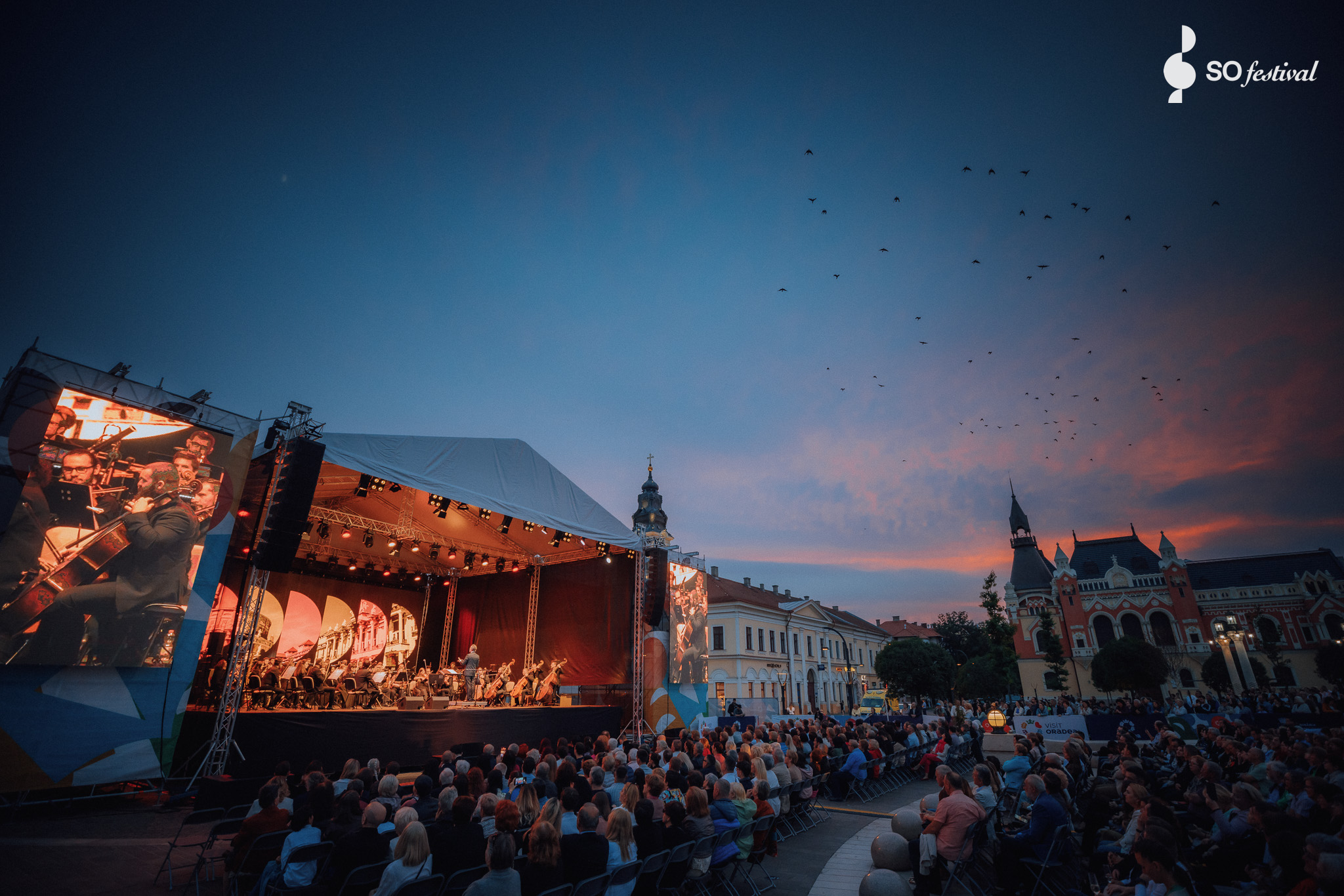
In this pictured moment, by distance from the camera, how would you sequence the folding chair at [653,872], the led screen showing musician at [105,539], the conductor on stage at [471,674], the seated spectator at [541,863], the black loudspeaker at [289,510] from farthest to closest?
the conductor on stage at [471,674] < the black loudspeaker at [289,510] < the led screen showing musician at [105,539] < the folding chair at [653,872] < the seated spectator at [541,863]

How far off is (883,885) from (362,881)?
12.7 ft

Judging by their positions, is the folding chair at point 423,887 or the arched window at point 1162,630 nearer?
the folding chair at point 423,887

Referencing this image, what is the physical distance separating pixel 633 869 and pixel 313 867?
7.55 ft

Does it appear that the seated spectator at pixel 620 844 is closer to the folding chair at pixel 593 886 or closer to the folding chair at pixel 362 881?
the folding chair at pixel 593 886

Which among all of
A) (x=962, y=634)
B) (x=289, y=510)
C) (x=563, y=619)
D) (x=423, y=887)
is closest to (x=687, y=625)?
(x=563, y=619)

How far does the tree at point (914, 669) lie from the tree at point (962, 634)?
93.1 ft

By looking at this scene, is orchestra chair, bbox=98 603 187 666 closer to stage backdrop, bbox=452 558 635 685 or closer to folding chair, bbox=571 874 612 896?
folding chair, bbox=571 874 612 896

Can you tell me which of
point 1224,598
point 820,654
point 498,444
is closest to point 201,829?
point 498,444

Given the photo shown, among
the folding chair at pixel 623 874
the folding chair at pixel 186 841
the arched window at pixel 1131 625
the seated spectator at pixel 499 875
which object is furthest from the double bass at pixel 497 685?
the arched window at pixel 1131 625

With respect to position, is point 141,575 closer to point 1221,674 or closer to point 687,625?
point 687,625

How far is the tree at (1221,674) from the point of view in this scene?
37219 millimetres

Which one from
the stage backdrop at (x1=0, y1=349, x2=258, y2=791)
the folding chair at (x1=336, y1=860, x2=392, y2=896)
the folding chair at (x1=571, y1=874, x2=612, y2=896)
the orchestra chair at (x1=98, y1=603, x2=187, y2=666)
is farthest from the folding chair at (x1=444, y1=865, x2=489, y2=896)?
the orchestra chair at (x1=98, y1=603, x2=187, y2=666)

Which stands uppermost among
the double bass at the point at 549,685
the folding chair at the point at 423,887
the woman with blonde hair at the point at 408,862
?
the double bass at the point at 549,685

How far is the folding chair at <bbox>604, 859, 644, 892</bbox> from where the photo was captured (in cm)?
405
